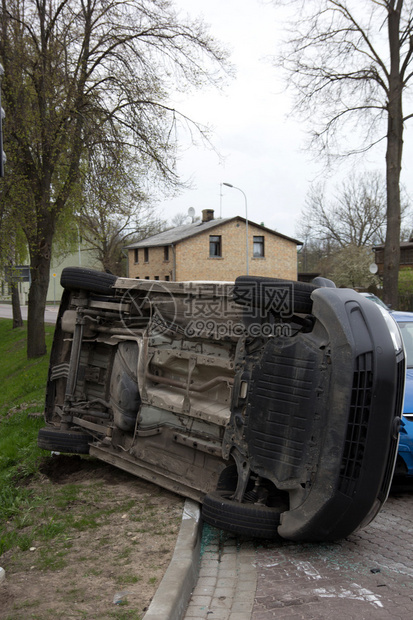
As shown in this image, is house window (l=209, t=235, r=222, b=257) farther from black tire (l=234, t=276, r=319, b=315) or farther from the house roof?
black tire (l=234, t=276, r=319, b=315)

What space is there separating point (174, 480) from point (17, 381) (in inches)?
405

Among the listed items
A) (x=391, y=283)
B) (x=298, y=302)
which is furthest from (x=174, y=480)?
(x=391, y=283)

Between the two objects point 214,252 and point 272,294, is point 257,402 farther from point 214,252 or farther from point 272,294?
point 214,252

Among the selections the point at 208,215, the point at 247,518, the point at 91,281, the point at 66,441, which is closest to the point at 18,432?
the point at 66,441

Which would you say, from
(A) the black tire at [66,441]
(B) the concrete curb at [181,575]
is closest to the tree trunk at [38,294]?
(A) the black tire at [66,441]

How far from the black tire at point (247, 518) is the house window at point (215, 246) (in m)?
41.1

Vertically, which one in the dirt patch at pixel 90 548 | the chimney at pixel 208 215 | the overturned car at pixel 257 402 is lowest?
the dirt patch at pixel 90 548

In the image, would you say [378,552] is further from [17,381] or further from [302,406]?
[17,381]

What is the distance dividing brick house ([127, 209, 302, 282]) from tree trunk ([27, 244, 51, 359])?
26.4 metres

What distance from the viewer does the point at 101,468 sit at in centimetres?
597

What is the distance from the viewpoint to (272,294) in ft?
14.3

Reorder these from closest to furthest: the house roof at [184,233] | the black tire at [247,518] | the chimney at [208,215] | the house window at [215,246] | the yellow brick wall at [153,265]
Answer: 1. the black tire at [247,518]
2. the house roof at [184,233]
3. the yellow brick wall at [153,265]
4. the house window at [215,246]
5. the chimney at [208,215]

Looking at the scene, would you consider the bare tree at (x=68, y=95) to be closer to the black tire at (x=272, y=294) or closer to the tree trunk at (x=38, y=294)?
the tree trunk at (x=38, y=294)

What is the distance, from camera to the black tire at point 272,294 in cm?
432
